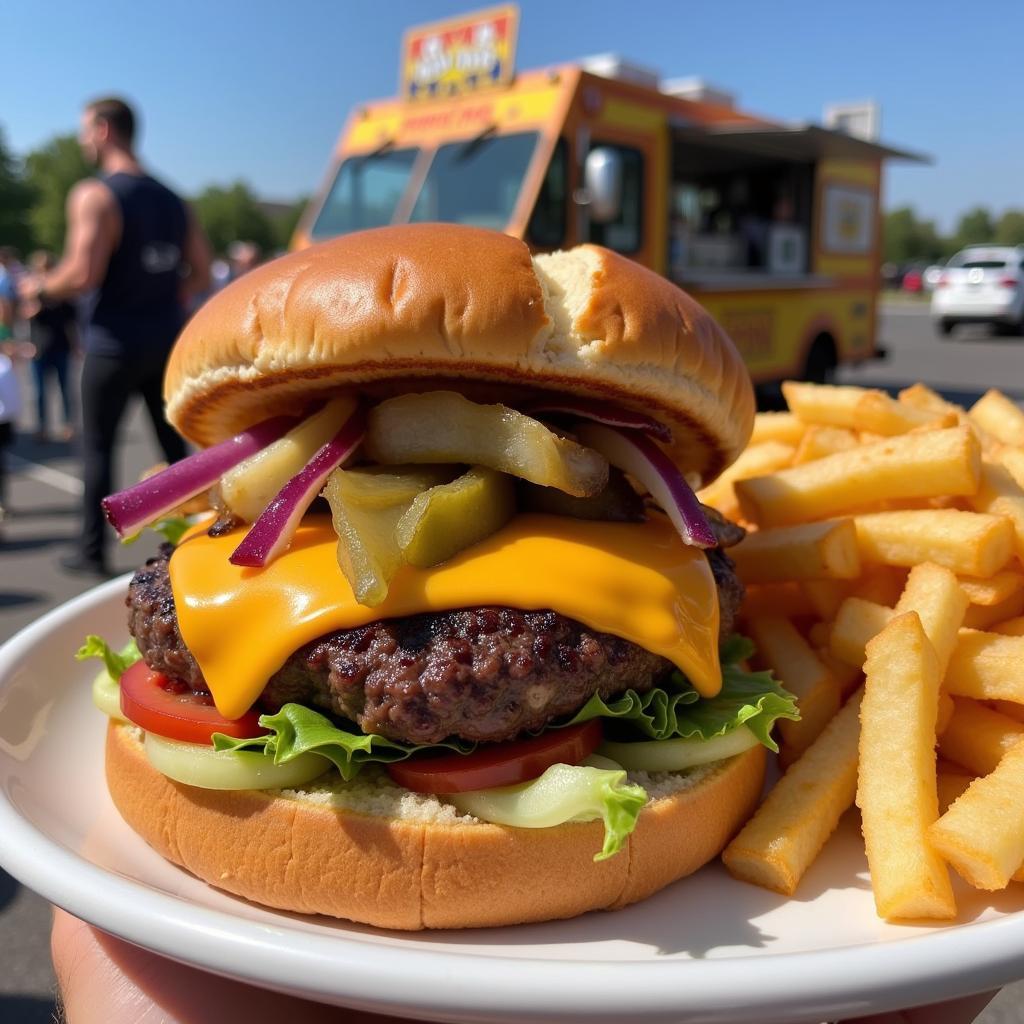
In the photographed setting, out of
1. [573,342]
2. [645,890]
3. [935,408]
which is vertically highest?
[573,342]

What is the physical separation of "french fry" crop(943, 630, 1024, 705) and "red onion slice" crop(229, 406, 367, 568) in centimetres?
133

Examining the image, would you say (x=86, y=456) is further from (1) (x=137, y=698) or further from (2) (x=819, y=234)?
(2) (x=819, y=234)

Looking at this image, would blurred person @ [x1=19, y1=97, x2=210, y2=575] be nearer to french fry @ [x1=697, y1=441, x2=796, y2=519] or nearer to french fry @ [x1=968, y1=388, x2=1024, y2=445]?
french fry @ [x1=697, y1=441, x2=796, y2=519]

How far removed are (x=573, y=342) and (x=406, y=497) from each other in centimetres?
42

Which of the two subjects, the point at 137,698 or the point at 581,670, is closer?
the point at 581,670

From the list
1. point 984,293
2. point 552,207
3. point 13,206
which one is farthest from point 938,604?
point 13,206

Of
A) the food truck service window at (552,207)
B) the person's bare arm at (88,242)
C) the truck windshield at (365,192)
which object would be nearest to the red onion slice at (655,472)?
the person's bare arm at (88,242)

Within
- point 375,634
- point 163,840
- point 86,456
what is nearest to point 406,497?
point 375,634

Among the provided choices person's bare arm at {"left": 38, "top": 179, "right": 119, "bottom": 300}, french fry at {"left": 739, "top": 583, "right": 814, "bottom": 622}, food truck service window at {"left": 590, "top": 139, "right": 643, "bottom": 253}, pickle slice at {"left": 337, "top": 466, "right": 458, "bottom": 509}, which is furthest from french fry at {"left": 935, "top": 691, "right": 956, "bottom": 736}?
food truck service window at {"left": 590, "top": 139, "right": 643, "bottom": 253}

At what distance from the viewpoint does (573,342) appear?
178cm

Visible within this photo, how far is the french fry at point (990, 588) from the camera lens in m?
2.16

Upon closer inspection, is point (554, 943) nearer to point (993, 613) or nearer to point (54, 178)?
point (993, 613)

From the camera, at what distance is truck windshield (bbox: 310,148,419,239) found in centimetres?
870

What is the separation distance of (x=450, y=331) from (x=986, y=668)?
1.28m
